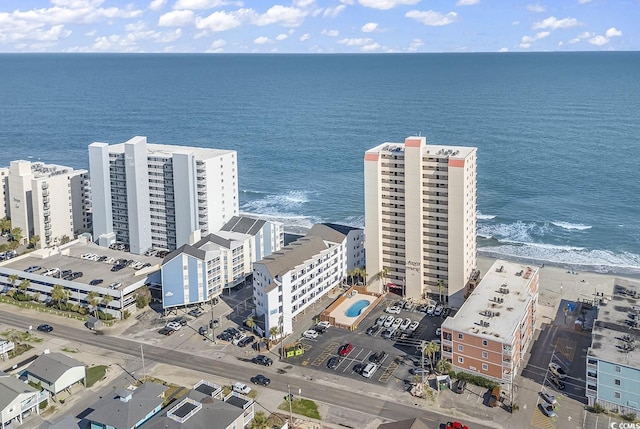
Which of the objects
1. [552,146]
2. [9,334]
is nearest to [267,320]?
[9,334]

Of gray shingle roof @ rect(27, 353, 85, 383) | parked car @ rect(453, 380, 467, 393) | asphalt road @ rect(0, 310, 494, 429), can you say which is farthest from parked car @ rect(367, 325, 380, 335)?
gray shingle roof @ rect(27, 353, 85, 383)

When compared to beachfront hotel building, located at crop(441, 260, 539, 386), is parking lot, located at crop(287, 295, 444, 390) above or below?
below

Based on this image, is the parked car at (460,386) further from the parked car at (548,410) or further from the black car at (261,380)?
the black car at (261,380)

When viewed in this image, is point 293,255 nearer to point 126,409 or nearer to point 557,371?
point 126,409

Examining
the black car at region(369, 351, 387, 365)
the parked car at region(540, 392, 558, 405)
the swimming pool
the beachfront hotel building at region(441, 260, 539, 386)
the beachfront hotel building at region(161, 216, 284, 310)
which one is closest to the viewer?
the parked car at region(540, 392, 558, 405)

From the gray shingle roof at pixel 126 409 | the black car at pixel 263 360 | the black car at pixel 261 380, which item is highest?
the gray shingle roof at pixel 126 409

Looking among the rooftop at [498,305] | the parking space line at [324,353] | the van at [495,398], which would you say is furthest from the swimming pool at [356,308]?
the van at [495,398]

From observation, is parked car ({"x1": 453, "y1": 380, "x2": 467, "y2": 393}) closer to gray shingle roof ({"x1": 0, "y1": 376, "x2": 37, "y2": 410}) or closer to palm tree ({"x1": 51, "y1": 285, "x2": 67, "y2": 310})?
gray shingle roof ({"x1": 0, "y1": 376, "x2": 37, "y2": 410})
